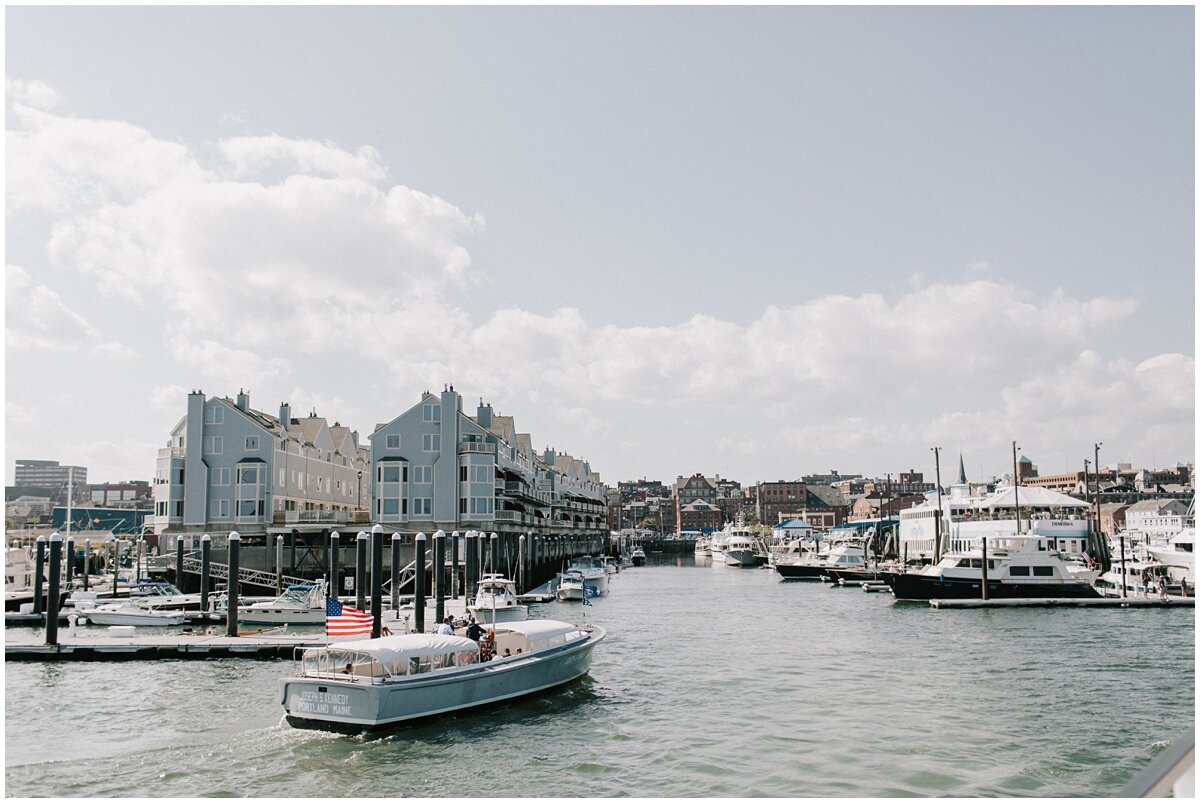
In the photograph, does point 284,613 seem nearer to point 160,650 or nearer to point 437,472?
point 160,650

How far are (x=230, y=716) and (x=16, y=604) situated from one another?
44.3 metres

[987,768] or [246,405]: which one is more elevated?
[246,405]

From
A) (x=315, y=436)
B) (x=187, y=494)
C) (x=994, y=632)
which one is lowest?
(x=994, y=632)

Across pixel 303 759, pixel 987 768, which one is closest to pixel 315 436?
pixel 303 759

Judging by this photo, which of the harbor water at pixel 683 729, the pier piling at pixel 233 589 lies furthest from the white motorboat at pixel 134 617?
the harbor water at pixel 683 729

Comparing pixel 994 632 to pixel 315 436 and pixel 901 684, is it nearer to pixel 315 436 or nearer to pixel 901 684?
pixel 901 684

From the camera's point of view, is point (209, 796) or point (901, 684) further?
point (901, 684)

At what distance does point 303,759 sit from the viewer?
23297mm

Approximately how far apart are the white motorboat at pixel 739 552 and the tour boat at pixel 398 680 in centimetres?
10811

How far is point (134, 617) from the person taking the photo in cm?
5378

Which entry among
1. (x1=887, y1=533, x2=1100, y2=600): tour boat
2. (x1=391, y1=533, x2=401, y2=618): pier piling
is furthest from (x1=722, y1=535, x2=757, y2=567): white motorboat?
(x1=391, y1=533, x2=401, y2=618): pier piling

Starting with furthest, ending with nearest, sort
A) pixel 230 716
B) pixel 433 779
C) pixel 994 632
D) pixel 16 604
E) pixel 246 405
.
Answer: pixel 246 405, pixel 16 604, pixel 994 632, pixel 230 716, pixel 433 779

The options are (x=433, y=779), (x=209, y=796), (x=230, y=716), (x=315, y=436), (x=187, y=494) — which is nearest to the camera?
(x=209, y=796)

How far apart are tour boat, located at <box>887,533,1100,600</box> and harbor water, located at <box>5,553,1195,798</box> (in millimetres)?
20707
